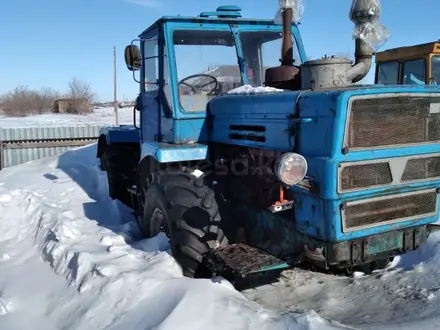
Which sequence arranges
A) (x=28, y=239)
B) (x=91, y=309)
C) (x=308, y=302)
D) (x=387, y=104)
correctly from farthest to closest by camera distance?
1. (x=28, y=239)
2. (x=308, y=302)
3. (x=91, y=309)
4. (x=387, y=104)

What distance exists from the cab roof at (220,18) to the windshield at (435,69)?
19.7 feet

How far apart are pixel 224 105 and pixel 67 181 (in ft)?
15.5

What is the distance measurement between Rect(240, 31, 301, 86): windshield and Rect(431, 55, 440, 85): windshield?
5847 mm

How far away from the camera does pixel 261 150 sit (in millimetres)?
4266

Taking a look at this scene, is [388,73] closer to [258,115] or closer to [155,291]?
[258,115]

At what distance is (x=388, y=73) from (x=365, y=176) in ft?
27.6

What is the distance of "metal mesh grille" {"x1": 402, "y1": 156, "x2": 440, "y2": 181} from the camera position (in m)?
3.72

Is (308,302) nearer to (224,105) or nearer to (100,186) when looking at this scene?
(224,105)

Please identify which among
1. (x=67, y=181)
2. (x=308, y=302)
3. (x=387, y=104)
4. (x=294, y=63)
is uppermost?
(x=294, y=63)

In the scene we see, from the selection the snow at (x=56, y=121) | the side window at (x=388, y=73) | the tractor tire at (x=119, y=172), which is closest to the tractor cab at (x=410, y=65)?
the side window at (x=388, y=73)

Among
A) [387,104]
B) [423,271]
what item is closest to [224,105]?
[387,104]

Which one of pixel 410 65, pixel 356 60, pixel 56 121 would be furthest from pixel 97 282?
pixel 56 121

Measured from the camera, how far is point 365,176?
11.5ft

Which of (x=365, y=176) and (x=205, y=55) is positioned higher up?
(x=205, y=55)
